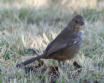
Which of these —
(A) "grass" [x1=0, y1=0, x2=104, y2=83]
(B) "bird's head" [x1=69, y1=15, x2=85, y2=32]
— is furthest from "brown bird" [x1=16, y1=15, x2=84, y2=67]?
(A) "grass" [x1=0, y1=0, x2=104, y2=83]

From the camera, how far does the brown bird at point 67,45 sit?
21.4 ft

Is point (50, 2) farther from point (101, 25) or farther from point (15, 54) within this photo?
point (15, 54)

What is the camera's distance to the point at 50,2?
1195cm

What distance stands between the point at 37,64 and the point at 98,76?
110cm

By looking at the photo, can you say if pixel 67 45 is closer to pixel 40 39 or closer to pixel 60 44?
pixel 60 44

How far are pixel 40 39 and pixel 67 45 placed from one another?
1.39m

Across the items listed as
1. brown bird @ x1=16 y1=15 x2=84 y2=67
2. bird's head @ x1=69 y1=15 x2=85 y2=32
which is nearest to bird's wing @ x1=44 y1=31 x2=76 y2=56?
brown bird @ x1=16 y1=15 x2=84 y2=67

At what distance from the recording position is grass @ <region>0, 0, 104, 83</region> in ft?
19.5

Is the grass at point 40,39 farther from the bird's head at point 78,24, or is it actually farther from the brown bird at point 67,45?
the bird's head at point 78,24

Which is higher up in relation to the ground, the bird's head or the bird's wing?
the bird's head

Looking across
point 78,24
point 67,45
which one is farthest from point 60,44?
point 78,24

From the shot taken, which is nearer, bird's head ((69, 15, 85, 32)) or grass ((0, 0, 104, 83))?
grass ((0, 0, 104, 83))

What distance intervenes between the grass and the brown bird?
15 centimetres

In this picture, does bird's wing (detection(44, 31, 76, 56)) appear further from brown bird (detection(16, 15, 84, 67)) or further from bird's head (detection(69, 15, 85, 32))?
bird's head (detection(69, 15, 85, 32))
